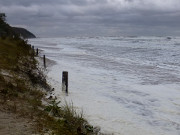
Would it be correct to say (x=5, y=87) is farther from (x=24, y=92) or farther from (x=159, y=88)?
(x=159, y=88)

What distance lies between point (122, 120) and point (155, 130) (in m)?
1.06

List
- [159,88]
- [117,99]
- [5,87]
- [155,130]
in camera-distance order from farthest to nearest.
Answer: [159,88] → [117,99] → [5,87] → [155,130]

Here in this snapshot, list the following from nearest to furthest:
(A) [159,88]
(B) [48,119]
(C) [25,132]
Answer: (C) [25,132], (B) [48,119], (A) [159,88]

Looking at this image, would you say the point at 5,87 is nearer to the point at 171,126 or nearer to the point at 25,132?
the point at 25,132

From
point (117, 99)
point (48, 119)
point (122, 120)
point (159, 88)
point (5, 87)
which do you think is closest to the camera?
point (48, 119)

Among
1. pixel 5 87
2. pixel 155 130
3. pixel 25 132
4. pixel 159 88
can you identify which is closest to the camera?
pixel 25 132

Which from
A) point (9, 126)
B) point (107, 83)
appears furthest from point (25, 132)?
point (107, 83)

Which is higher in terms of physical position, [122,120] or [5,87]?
[5,87]

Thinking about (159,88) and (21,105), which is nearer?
(21,105)

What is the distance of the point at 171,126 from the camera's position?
8117mm

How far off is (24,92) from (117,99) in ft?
11.5

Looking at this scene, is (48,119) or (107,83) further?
(107,83)

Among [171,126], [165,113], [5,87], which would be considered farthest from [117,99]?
[5,87]

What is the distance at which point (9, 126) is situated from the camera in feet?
20.7
